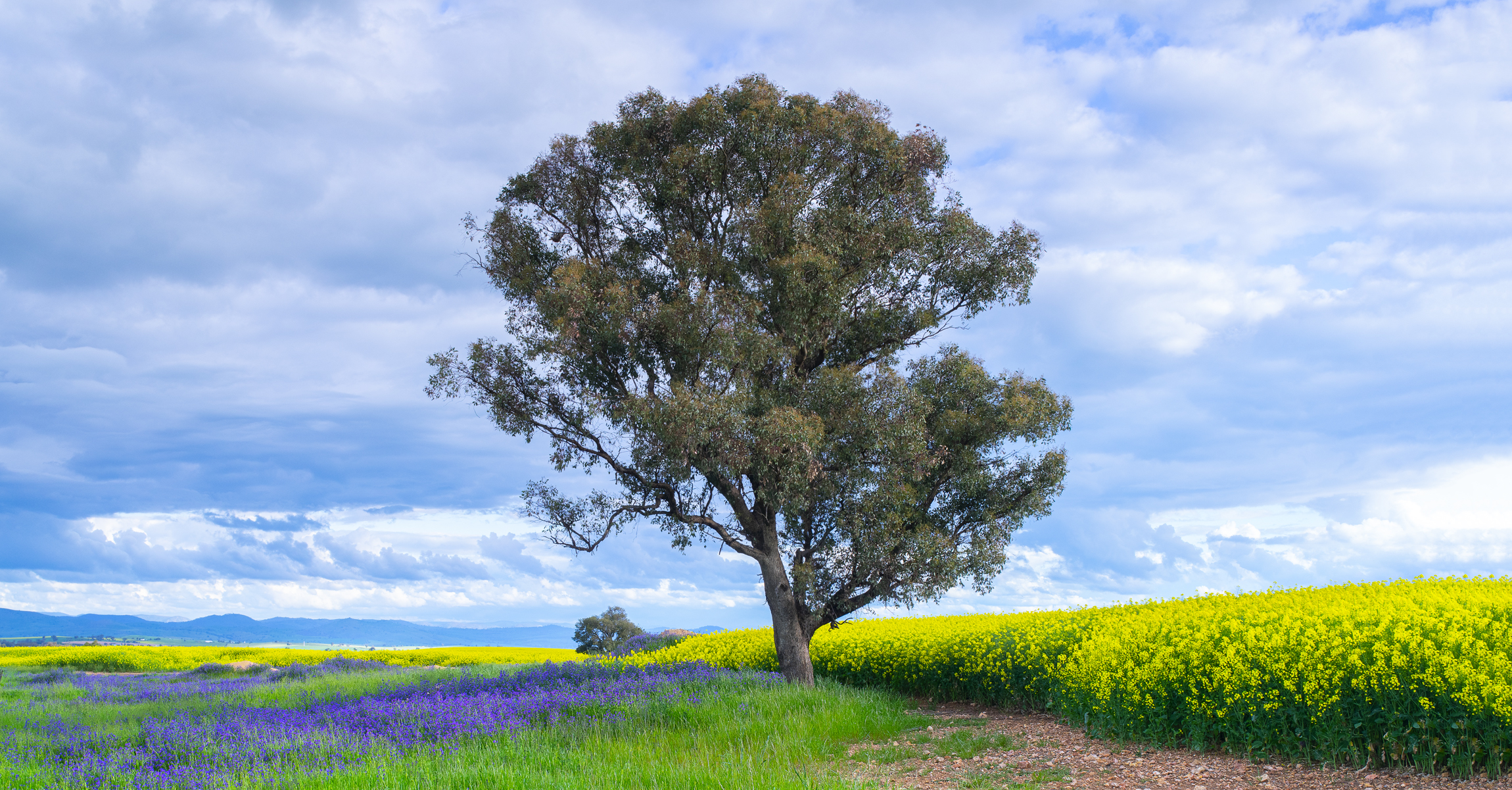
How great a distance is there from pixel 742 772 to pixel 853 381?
771 centimetres

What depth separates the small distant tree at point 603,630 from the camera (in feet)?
122

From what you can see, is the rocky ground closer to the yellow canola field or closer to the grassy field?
the grassy field

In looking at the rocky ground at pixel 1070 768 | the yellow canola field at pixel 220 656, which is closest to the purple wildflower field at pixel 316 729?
the rocky ground at pixel 1070 768

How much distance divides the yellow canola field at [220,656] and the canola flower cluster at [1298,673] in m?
21.3

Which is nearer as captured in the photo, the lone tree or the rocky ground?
the rocky ground

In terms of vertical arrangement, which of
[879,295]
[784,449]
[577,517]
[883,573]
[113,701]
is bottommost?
[113,701]

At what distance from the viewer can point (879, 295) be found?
16.6 metres

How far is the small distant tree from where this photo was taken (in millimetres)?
37094

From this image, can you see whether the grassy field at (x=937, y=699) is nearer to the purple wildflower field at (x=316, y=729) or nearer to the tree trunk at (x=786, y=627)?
the purple wildflower field at (x=316, y=729)

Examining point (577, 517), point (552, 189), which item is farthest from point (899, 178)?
point (577, 517)

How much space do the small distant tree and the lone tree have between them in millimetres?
22742

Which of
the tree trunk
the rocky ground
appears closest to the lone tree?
the tree trunk

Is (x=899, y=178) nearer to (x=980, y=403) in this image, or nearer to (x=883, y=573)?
(x=980, y=403)

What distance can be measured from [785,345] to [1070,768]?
842 centimetres
